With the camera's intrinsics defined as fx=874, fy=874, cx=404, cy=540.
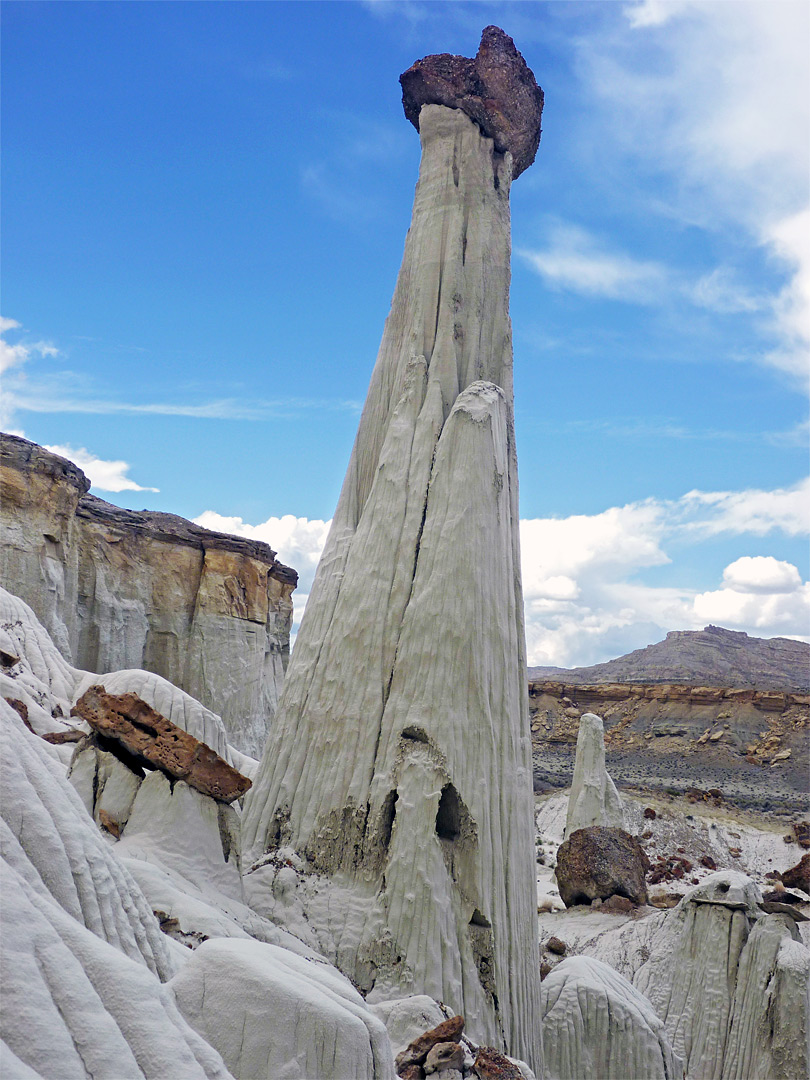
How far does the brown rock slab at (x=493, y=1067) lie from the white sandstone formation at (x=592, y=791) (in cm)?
1073

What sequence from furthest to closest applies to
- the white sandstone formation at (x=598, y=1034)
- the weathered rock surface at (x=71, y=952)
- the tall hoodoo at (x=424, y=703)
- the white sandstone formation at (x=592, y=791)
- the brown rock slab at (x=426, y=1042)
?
the white sandstone formation at (x=592, y=791) → the white sandstone formation at (x=598, y=1034) → the tall hoodoo at (x=424, y=703) → the brown rock slab at (x=426, y=1042) → the weathered rock surface at (x=71, y=952)

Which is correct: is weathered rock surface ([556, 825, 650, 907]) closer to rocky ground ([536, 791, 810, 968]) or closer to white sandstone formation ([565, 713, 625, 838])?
rocky ground ([536, 791, 810, 968])

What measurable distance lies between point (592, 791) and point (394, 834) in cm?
1013

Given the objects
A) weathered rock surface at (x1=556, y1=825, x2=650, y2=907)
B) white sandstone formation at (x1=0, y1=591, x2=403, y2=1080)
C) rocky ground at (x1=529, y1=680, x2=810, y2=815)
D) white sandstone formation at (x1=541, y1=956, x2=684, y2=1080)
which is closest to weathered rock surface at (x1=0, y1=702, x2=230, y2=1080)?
white sandstone formation at (x1=0, y1=591, x2=403, y2=1080)

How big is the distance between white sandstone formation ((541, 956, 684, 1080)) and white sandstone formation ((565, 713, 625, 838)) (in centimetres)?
825

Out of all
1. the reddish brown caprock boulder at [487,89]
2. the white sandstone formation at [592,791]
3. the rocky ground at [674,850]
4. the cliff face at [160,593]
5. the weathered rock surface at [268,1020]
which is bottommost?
the rocky ground at [674,850]

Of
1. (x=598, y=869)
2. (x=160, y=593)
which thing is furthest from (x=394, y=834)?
(x=160, y=593)

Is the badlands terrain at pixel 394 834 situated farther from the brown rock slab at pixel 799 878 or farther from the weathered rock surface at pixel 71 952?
the brown rock slab at pixel 799 878

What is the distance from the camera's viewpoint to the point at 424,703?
21.7 ft

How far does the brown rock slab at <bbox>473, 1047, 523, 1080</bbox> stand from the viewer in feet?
15.5

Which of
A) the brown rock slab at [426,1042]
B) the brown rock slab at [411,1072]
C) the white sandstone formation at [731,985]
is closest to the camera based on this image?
the brown rock slab at [411,1072]

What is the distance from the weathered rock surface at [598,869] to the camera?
42.9 ft

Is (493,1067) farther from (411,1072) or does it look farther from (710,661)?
(710,661)

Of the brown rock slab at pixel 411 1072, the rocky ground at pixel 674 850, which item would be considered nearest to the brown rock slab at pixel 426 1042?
the brown rock slab at pixel 411 1072
